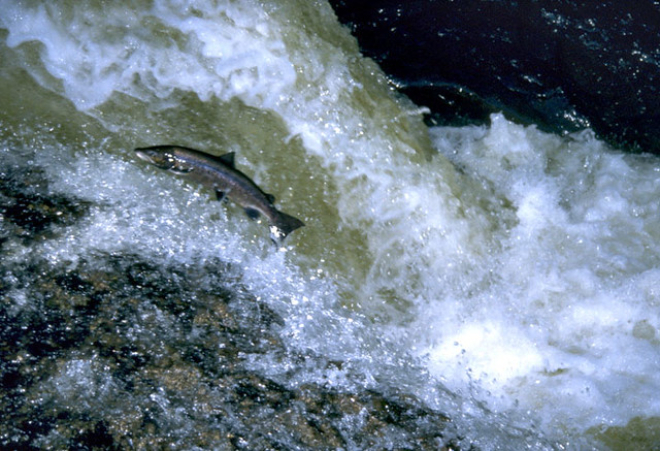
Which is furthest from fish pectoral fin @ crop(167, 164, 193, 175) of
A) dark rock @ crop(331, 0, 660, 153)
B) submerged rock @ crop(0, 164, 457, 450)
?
dark rock @ crop(331, 0, 660, 153)

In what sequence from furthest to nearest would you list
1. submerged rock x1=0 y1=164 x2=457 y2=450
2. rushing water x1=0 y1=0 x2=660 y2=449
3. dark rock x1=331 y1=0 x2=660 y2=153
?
dark rock x1=331 y1=0 x2=660 y2=153, rushing water x1=0 y1=0 x2=660 y2=449, submerged rock x1=0 y1=164 x2=457 y2=450

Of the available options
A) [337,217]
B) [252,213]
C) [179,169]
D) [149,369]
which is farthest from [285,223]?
[149,369]

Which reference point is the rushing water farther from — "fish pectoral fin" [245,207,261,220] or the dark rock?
the dark rock

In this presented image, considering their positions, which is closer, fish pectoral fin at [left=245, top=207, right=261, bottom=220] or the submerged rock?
the submerged rock

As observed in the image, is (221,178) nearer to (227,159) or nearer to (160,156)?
(227,159)

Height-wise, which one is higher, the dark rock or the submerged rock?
the dark rock

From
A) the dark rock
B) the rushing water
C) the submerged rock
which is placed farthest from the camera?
the dark rock
